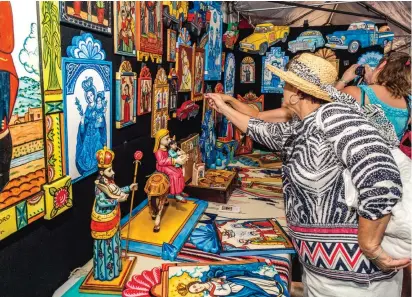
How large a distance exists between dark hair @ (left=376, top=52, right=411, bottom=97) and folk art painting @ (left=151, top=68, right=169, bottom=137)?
1.12 metres

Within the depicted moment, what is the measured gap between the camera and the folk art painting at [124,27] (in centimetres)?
134

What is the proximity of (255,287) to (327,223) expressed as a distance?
0.31 metres

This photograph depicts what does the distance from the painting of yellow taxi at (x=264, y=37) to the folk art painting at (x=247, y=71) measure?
143 millimetres

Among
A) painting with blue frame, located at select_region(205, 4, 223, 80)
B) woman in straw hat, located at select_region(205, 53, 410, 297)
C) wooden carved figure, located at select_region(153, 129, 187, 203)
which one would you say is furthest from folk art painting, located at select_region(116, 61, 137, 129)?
painting with blue frame, located at select_region(205, 4, 223, 80)

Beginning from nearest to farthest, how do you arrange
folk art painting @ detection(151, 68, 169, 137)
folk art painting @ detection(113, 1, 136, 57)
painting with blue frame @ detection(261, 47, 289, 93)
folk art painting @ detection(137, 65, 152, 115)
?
folk art painting @ detection(113, 1, 136, 57), folk art painting @ detection(137, 65, 152, 115), folk art painting @ detection(151, 68, 169, 137), painting with blue frame @ detection(261, 47, 289, 93)

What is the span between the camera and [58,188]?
3.47 ft

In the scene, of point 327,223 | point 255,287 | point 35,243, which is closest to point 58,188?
point 35,243

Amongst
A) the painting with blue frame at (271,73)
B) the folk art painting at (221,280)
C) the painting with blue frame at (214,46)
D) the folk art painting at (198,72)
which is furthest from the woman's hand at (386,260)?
the painting with blue frame at (271,73)

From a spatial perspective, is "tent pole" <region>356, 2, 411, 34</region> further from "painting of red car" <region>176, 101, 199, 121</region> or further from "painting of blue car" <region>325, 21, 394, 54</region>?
"painting of red car" <region>176, 101, 199, 121</region>

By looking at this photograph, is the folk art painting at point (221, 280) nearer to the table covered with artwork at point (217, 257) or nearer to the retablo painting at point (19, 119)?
the table covered with artwork at point (217, 257)

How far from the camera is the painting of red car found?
216 centimetres

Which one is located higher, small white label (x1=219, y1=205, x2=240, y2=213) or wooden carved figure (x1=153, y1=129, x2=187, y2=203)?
wooden carved figure (x1=153, y1=129, x2=187, y2=203)

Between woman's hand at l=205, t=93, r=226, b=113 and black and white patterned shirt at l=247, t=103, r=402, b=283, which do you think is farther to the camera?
woman's hand at l=205, t=93, r=226, b=113

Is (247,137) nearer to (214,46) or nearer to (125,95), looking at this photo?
(214,46)
